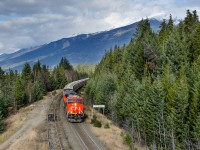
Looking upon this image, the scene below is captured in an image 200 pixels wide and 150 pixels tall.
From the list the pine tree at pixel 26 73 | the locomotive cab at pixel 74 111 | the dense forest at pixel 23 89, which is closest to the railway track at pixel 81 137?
the locomotive cab at pixel 74 111

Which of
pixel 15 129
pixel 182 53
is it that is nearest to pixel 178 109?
pixel 182 53

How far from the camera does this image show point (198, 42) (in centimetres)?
6700

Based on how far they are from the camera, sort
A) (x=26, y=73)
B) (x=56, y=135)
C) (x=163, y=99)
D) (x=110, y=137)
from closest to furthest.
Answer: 1. (x=56, y=135)
2. (x=163, y=99)
3. (x=110, y=137)
4. (x=26, y=73)

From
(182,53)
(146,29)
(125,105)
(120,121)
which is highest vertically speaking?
(146,29)

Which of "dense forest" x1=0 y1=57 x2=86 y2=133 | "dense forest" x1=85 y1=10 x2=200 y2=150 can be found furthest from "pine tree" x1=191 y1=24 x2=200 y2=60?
"dense forest" x1=0 y1=57 x2=86 y2=133

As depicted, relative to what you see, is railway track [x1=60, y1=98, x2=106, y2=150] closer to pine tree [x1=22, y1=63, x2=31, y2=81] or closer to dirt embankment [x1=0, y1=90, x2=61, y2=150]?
dirt embankment [x1=0, y1=90, x2=61, y2=150]

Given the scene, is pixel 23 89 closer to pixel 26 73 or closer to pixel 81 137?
pixel 26 73

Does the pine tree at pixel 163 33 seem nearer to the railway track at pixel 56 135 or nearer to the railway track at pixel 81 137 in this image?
the railway track at pixel 56 135

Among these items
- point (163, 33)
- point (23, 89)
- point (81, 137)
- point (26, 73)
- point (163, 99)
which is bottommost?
point (81, 137)

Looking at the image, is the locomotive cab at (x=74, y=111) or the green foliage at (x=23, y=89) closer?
the locomotive cab at (x=74, y=111)

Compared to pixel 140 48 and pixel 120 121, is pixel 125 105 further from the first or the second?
pixel 140 48

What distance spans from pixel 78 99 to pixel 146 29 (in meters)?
63.0

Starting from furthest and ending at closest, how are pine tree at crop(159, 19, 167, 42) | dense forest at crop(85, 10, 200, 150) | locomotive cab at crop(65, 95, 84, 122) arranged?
pine tree at crop(159, 19, 167, 42) → locomotive cab at crop(65, 95, 84, 122) → dense forest at crop(85, 10, 200, 150)

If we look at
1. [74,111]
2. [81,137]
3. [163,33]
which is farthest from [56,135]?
[163,33]
